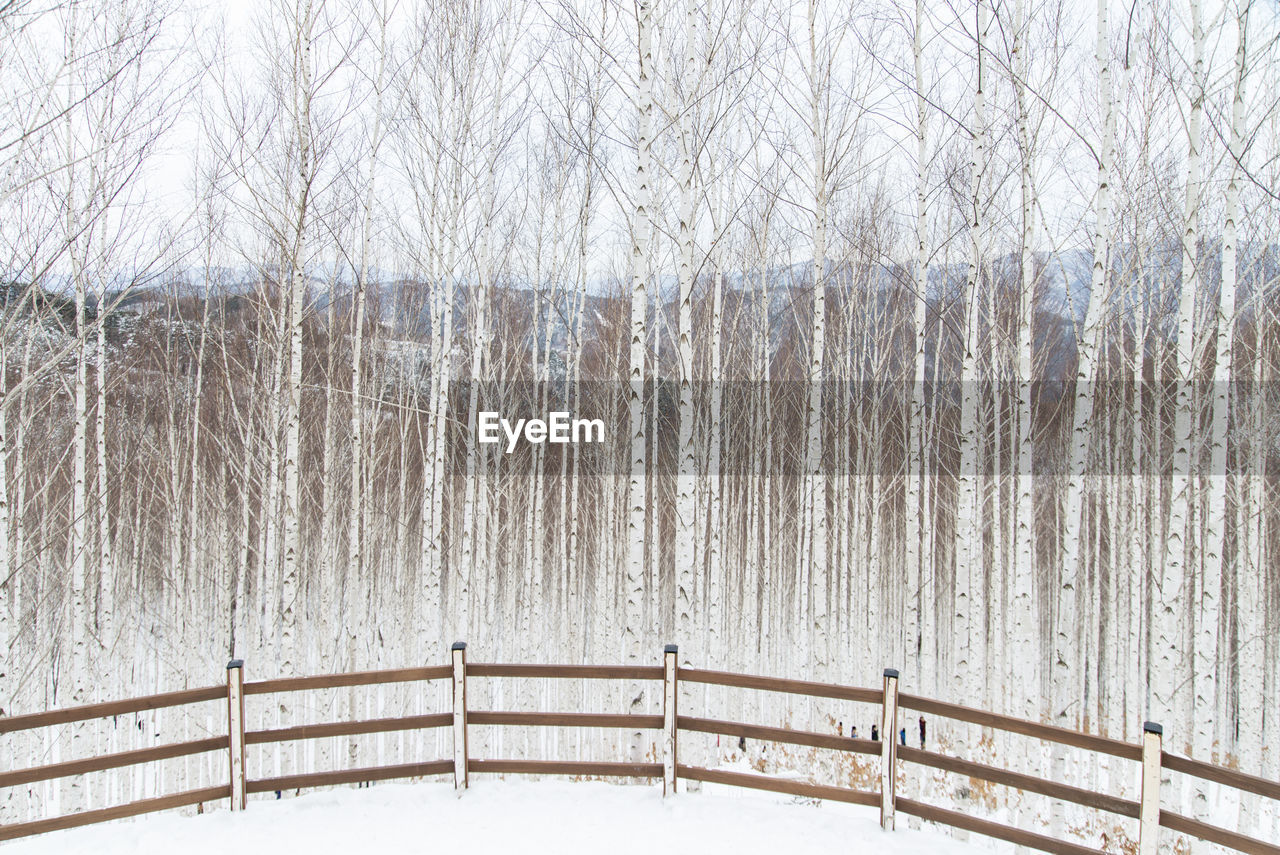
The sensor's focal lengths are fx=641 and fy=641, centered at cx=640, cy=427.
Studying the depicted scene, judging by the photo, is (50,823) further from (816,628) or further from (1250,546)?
(1250,546)

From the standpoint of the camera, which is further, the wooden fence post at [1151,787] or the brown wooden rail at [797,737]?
the brown wooden rail at [797,737]

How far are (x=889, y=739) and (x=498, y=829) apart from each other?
2608 millimetres

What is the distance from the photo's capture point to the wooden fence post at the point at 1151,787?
3428 millimetres

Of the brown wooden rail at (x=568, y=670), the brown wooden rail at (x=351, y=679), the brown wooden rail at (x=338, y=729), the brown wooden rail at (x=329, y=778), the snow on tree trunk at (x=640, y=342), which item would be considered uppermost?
the snow on tree trunk at (x=640, y=342)

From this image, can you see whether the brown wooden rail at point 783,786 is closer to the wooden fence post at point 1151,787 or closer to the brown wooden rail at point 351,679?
the wooden fence post at point 1151,787

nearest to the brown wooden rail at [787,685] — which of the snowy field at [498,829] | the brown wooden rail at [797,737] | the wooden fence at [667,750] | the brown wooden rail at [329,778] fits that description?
the wooden fence at [667,750]

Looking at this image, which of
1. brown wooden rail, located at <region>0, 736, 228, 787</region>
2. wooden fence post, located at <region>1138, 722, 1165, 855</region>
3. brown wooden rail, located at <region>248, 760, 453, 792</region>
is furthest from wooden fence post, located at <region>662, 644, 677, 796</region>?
brown wooden rail, located at <region>0, 736, 228, 787</region>

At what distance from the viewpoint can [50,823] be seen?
394cm

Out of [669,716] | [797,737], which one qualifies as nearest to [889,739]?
[797,737]

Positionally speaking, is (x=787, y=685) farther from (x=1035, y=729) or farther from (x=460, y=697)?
(x=460, y=697)

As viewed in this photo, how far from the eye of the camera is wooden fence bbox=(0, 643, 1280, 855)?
360 centimetres

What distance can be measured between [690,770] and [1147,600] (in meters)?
18.4

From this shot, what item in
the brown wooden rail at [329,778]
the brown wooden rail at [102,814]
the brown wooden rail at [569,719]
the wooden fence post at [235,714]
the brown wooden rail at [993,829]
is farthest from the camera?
the brown wooden rail at [569,719]

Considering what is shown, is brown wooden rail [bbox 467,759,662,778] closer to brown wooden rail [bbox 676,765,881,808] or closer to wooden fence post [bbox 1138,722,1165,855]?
brown wooden rail [bbox 676,765,881,808]
